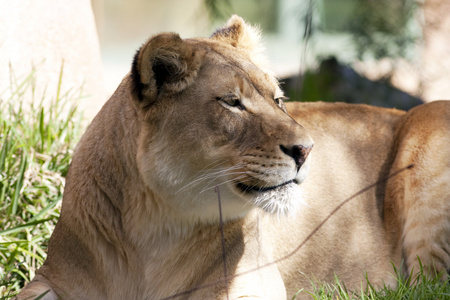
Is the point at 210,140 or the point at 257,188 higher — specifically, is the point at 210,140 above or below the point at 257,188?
above

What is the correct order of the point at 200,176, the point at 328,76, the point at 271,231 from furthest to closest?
the point at 328,76, the point at 271,231, the point at 200,176

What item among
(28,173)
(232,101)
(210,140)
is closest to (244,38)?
(232,101)

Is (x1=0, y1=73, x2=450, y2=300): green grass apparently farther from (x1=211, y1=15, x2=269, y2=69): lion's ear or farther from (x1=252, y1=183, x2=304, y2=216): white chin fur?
(x1=211, y1=15, x2=269, y2=69): lion's ear

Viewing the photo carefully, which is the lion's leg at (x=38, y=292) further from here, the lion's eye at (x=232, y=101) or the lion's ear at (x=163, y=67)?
the lion's eye at (x=232, y=101)

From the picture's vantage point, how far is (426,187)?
3547 millimetres

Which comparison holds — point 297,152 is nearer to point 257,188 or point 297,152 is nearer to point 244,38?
point 257,188

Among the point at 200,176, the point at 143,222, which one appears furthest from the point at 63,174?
the point at 200,176

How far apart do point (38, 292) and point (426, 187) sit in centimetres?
206

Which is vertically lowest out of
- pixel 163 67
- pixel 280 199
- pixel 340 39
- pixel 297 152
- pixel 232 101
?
pixel 340 39

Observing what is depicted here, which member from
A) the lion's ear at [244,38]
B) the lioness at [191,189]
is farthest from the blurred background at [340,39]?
the lioness at [191,189]

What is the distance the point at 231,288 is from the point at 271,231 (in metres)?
0.54

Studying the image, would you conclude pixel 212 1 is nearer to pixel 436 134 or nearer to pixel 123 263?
pixel 436 134

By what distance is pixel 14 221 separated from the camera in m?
3.57

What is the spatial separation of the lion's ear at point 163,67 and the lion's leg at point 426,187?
1547 millimetres
